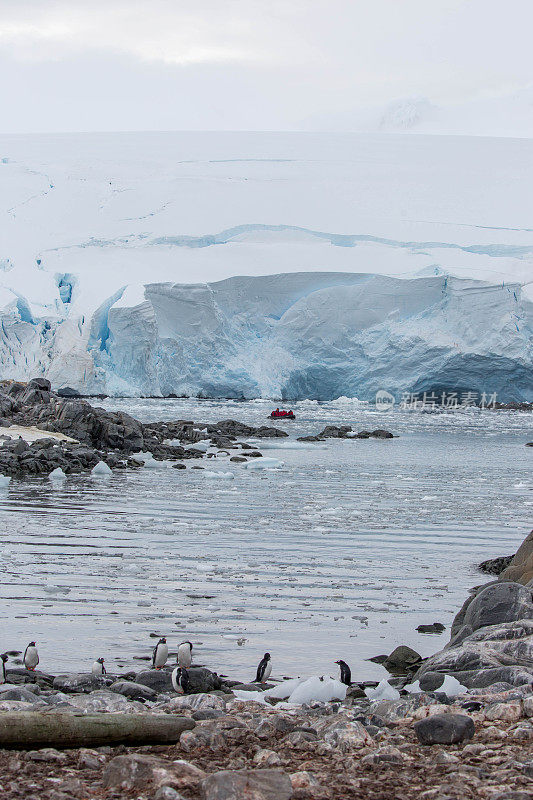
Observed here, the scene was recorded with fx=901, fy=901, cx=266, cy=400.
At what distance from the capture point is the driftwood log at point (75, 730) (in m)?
2.53

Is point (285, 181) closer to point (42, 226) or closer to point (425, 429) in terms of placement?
point (42, 226)

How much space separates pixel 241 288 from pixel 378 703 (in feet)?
95.9

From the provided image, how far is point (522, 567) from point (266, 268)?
1152 inches

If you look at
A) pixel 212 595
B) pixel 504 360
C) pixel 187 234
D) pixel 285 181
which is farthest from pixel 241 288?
pixel 212 595

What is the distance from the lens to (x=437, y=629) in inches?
191

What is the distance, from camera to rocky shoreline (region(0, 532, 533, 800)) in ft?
7.29

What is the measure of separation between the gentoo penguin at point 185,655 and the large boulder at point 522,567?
2227mm

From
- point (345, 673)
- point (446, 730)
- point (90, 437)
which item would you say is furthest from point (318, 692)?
point (90, 437)

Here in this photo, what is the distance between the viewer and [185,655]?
3.95 metres

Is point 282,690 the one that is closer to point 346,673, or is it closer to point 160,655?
point 346,673

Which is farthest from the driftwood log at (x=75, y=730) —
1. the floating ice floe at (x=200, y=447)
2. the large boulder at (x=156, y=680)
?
the floating ice floe at (x=200, y=447)

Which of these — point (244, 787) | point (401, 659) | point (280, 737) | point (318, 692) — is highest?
point (244, 787)

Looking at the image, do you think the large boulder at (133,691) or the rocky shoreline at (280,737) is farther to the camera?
the large boulder at (133,691)

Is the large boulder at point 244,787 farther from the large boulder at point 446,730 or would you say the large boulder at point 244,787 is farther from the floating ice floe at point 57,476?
the floating ice floe at point 57,476
